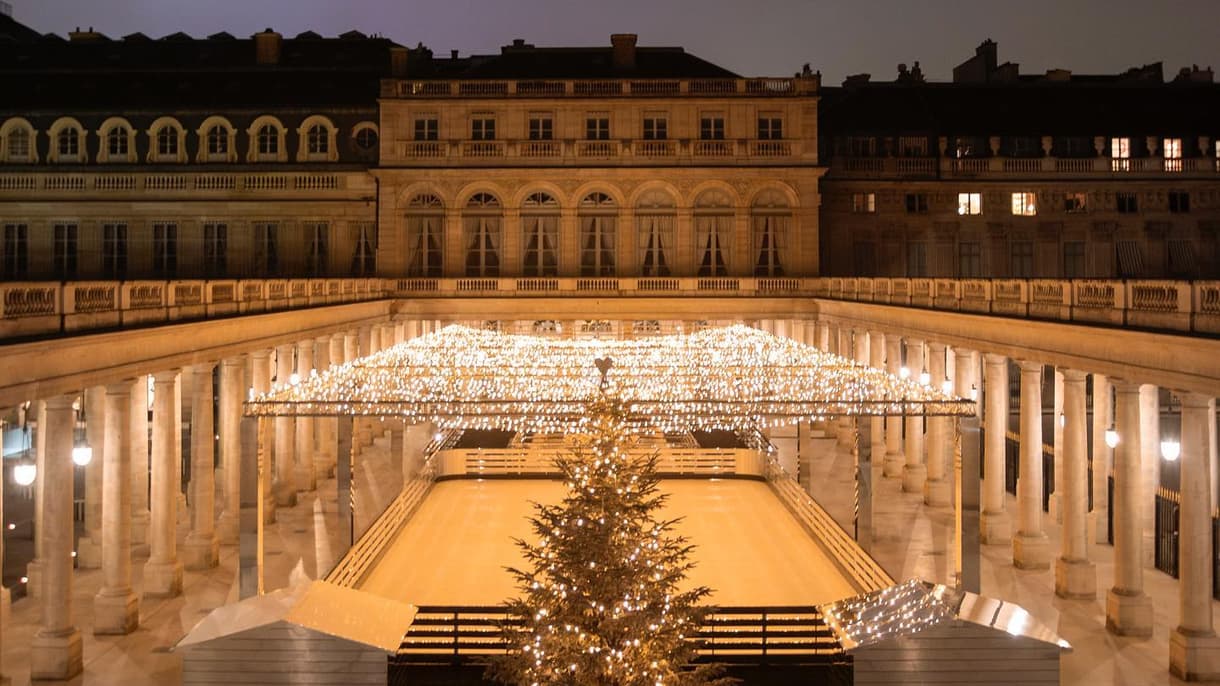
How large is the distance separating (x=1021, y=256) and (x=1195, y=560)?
47.9 meters

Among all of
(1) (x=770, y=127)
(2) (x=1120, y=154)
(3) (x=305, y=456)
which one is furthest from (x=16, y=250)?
(2) (x=1120, y=154)

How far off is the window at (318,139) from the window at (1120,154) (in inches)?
1594

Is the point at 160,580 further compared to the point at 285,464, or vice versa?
the point at 285,464

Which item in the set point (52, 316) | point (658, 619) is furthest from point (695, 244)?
point (658, 619)

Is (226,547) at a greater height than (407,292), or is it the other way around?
(407,292)

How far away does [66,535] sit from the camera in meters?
20.7

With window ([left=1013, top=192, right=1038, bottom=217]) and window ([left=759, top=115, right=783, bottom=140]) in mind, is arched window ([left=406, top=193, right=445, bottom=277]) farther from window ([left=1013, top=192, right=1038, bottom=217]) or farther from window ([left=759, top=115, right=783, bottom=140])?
window ([left=1013, top=192, right=1038, bottom=217])

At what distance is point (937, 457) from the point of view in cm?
3616

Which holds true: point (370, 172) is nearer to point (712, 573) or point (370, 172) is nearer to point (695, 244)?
point (695, 244)

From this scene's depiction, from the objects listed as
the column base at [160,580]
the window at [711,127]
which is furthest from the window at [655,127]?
the column base at [160,580]

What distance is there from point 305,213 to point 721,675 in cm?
4903

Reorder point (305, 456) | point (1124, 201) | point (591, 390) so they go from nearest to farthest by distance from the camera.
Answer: point (591, 390) → point (305, 456) → point (1124, 201)

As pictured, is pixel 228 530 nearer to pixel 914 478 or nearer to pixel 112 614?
pixel 112 614

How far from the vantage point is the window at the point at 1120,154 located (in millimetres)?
65375
